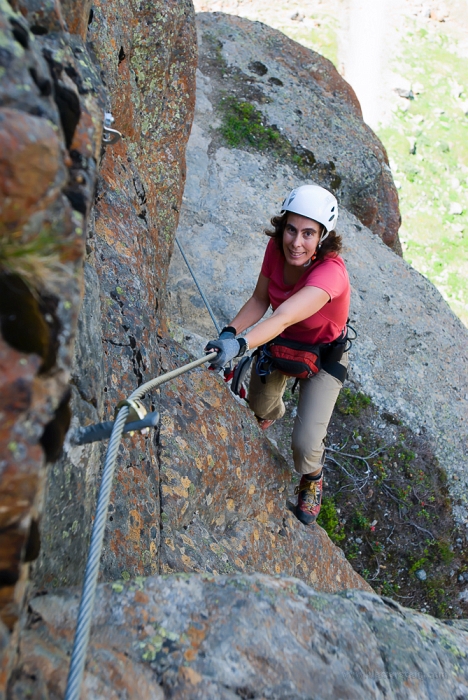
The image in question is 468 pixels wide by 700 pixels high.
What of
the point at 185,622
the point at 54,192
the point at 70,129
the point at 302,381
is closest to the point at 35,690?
the point at 185,622

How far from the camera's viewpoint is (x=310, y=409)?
20.0ft

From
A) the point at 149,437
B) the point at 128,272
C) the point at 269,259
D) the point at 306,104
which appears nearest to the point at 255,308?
the point at 269,259

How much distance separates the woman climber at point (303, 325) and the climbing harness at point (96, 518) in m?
1.92

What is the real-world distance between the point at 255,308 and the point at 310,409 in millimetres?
1266

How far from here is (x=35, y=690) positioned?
1.87 metres

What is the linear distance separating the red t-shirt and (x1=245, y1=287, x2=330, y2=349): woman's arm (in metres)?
0.10

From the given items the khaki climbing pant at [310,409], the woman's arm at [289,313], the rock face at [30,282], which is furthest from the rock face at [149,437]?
the woman's arm at [289,313]

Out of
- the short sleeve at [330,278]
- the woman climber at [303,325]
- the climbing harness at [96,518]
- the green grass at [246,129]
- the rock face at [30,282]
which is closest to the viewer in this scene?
the rock face at [30,282]

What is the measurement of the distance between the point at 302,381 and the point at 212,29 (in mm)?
14993

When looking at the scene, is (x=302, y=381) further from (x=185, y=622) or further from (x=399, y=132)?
(x=399, y=132)

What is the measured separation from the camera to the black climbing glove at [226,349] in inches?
173

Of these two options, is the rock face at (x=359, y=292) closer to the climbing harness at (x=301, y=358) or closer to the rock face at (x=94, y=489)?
the climbing harness at (x=301, y=358)

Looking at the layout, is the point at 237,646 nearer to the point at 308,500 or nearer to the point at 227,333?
the point at 227,333

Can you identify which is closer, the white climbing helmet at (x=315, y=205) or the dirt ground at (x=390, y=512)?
the white climbing helmet at (x=315, y=205)
